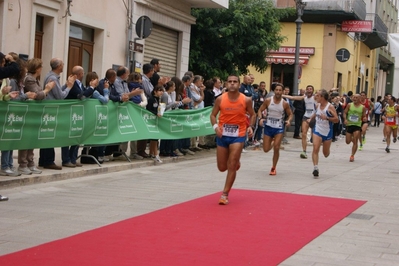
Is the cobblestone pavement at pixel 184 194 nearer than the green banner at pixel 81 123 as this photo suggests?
Yes

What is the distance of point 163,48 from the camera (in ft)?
85.4

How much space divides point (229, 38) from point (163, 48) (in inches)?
196

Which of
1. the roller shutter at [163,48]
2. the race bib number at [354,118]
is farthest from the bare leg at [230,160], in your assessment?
the roller shutter at [163,48]

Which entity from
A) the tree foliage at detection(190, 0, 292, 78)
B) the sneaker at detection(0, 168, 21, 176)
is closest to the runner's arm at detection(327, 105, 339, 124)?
the sneaker at detection(0, 168, 21, 176)

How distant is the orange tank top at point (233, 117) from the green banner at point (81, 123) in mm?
3073

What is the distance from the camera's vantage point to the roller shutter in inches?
972

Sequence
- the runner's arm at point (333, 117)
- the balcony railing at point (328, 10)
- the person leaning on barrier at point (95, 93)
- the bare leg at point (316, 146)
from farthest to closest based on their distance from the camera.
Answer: the balcony railing at point (328, 10), the runner's arm at point (333, 117), the bare leg at point (316, 146), the person leaning on barrier at point (95, 93)

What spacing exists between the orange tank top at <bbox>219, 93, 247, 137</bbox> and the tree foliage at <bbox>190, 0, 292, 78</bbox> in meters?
17.8

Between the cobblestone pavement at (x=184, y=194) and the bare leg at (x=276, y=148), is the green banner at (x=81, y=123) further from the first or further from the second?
the bare leg at (x=276, y=148)

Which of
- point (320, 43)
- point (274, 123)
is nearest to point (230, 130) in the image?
point (274, 123)

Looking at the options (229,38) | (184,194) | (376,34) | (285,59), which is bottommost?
(184,194)

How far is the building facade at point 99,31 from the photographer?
17.2 meters

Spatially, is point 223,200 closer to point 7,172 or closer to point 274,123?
point 7,172

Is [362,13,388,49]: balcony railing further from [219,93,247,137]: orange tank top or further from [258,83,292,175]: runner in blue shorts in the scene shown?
[219,93,247,137]: orange tank top
